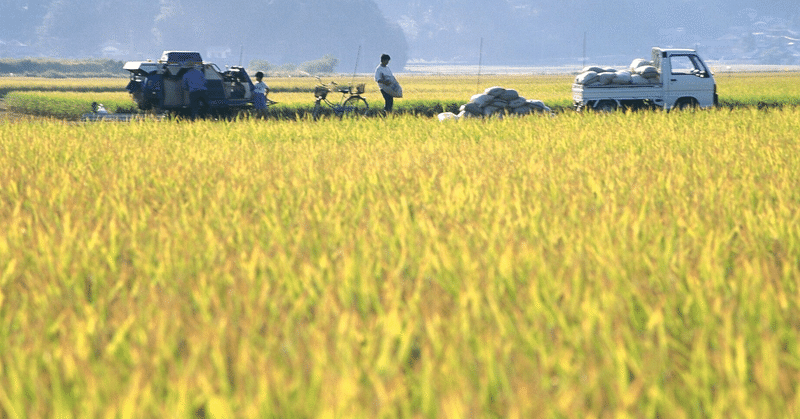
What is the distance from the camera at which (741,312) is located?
202 cm

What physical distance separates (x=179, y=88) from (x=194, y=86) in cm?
75

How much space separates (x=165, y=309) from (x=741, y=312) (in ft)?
4.95

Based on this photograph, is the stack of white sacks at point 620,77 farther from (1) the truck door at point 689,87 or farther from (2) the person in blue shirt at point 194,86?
(2) the person in blue shirt at point 194,86

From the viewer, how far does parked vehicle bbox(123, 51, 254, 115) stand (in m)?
14.8

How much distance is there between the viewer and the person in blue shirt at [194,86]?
1423 cm

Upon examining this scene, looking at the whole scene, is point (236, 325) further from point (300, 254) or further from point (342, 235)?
point (342, 235)

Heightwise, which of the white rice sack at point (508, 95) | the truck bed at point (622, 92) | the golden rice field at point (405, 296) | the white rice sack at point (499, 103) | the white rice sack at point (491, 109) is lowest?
the golden rice field at point (405, 296)

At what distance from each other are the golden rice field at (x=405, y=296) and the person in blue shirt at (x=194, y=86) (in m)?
8.97

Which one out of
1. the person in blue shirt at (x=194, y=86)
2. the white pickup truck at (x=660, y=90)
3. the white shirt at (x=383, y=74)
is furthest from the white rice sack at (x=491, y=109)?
the person in blue shirt at (x=194, y=86)

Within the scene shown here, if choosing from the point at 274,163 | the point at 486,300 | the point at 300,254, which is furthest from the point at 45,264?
the point at 274,163

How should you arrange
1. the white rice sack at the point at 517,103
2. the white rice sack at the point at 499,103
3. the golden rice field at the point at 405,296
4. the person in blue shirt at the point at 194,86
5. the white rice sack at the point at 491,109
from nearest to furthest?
the golden rice field at the point at 405,296 < the person in blue shirt at the point at 194,86 < the white rice sack at the point at 491,109 < the white rice sack at the point at 499,103 < the white rice sack at the point at 517,103

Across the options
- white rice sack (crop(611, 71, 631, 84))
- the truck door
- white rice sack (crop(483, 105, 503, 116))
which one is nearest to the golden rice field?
white rice sack (crop(483, 105, 503, 116))

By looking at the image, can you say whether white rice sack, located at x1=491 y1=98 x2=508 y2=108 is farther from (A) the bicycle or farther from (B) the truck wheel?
(A) the bicycle

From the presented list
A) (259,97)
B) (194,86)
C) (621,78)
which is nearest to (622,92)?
(621,78)
